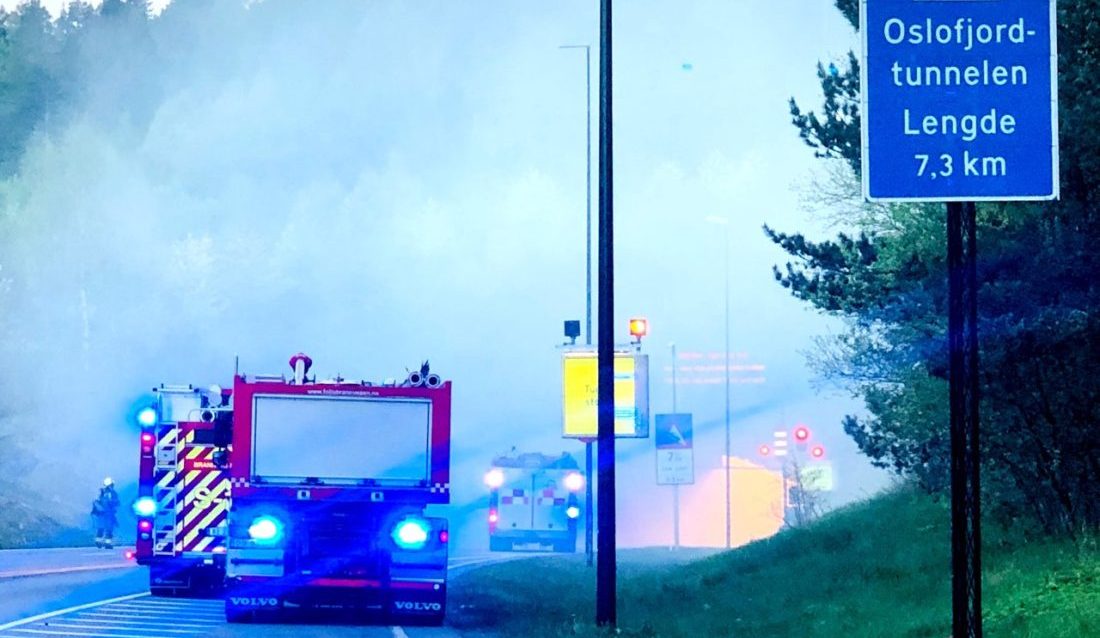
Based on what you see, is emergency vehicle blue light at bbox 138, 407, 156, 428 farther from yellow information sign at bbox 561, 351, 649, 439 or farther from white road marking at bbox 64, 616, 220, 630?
yellow information sign at bbox 561, 351, 649, 439

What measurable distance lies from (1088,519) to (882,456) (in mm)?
7390

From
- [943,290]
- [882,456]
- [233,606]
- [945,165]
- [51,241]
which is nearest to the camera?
[945,165]

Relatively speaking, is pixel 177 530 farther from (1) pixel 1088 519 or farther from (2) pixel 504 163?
(2) pixel 504 163

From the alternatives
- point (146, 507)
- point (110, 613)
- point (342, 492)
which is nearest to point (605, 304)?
point (342, 492)

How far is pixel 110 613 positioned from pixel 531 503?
94.7 feet

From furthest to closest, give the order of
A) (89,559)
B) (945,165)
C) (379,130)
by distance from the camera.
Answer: (379,130) < (89,559) < (945,165)

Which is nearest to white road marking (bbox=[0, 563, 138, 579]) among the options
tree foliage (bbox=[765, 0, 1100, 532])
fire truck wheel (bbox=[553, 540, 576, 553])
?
tree foliage (bbox=[765, 0, 1100, 532])

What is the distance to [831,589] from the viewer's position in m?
22.0

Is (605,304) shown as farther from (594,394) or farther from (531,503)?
(531,503)

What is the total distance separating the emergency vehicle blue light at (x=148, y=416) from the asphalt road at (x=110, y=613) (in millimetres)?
2380

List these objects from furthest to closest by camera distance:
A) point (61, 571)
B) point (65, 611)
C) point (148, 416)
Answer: point (61, 571), point (148, 416), point (65, 611)

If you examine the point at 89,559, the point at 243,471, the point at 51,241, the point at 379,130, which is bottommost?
the point at 89,559

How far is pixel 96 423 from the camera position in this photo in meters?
72.6

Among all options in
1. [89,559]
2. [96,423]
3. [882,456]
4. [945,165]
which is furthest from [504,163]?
[945,165]
